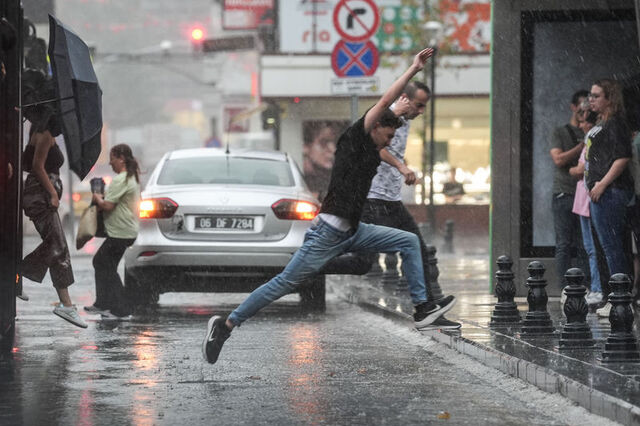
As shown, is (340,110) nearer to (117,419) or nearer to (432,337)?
(432,337)

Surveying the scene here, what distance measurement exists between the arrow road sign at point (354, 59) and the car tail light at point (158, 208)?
438cm

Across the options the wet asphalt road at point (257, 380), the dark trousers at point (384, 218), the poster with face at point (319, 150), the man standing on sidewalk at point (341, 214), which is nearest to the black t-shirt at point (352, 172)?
the man standing on sidewalk at point (341, 214)

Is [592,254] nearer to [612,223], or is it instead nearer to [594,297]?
[594,297]

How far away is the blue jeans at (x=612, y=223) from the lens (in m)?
10.3

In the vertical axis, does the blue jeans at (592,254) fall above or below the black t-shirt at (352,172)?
below

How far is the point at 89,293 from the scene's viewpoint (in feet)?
49.9

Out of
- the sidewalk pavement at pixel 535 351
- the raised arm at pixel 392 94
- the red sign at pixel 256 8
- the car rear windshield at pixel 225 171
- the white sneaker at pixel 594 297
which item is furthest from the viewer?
the red sign at pixel 256 8

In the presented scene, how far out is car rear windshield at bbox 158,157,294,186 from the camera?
12.8m

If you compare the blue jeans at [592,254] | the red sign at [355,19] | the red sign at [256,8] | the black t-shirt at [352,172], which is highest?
the red sign at [256,8]

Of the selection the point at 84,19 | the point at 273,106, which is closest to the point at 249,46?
the point at 273,106

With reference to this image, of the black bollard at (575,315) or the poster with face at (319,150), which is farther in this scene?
the poster with face at (319,150)

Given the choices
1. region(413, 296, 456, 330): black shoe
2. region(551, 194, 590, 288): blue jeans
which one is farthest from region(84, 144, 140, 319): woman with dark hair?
region(551, 194, 590, 288): blue jeans

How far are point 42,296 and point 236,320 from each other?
687 centimetres

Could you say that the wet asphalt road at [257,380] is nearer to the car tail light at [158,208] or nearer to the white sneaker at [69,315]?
the white sneaker at [69,315]
